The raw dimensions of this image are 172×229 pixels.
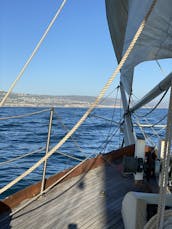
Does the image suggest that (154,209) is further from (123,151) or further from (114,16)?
(114,16)

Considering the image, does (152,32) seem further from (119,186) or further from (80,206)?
(119,186)

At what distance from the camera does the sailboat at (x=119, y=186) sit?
2.45 metres

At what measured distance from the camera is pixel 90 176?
553cm

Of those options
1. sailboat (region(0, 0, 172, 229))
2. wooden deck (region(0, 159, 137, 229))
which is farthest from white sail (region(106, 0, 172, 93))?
wooden deck (region(0, 159, 137, 229))

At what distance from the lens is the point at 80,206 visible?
4.18 m

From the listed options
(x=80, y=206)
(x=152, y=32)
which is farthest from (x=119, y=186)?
(x=152, y=32)

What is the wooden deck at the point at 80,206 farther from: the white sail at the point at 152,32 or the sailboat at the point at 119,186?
the white sail at the point at 152,32

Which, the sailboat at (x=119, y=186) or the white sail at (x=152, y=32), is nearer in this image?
the sailboat at (x=119, y=186)

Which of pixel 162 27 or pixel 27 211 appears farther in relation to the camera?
pixel 27 211

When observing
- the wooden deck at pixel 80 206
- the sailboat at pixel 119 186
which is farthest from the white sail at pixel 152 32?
the wooden deck at pixel 80 206

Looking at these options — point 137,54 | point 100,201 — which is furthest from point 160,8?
point 100,201

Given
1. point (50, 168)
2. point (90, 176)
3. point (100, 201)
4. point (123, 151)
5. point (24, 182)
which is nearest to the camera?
point (100, 201)

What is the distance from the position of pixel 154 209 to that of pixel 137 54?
1.59 m

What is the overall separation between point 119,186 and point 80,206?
104cm
